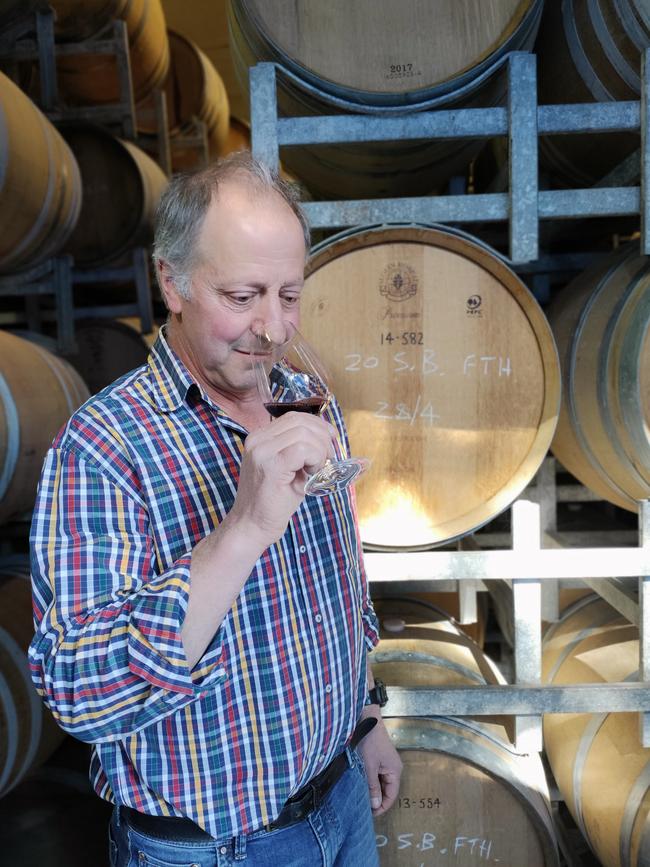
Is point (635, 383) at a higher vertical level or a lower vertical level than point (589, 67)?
lower

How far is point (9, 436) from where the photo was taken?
2.50m

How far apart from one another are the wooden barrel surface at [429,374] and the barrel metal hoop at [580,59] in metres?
0.66

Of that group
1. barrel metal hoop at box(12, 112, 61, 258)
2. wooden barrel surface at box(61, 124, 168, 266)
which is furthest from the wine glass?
wooden barrel surface at box(61, 124, 168, 266)

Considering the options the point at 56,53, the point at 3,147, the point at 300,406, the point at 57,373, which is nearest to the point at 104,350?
the point at 57,373

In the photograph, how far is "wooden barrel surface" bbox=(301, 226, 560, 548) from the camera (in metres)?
1.84

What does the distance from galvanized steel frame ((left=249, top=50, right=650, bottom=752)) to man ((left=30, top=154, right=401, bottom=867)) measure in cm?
48

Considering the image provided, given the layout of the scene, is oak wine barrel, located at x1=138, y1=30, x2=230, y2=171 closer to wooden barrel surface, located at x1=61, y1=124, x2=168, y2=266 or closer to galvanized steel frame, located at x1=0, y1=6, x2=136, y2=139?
galvanized steel frame, located at x1=0, y1=6, x2=136, y2=139

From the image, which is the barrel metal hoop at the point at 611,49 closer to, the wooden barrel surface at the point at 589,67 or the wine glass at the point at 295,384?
the wooden barrel surface at the point at 589,67

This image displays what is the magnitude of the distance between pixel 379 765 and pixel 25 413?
1.70m

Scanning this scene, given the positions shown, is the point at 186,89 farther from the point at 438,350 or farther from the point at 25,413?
the point at 438,350

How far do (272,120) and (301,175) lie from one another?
2.87ft

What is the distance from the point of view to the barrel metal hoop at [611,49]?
196cm

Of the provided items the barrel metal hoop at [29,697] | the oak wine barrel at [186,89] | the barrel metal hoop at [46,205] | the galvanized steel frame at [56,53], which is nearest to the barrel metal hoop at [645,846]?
the barrel metal hoop at [29,697]

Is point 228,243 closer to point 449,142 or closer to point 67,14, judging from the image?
point 449,142
